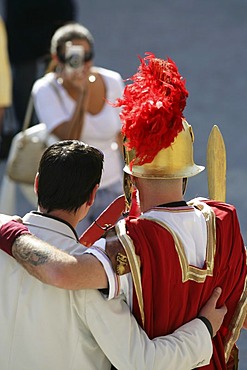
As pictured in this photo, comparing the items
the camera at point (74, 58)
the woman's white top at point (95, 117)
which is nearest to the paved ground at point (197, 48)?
the woman's white top at point (95, 117)

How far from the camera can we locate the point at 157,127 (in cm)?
349

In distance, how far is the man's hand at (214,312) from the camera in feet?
11.7

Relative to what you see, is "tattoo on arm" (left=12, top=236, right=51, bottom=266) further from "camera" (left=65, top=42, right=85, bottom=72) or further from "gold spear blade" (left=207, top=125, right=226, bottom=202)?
"camera" (left=65, top=42, right=85, bottom=72)

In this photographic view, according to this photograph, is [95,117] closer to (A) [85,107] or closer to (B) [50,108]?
(A) [85,107]

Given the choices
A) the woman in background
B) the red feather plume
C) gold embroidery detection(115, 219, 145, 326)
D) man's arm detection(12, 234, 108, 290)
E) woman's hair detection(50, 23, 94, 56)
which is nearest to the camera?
man's arm detection(12, 234, 108, 290)

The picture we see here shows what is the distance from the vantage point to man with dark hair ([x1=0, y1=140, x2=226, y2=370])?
3.37 metres

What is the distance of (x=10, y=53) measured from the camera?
9.30m

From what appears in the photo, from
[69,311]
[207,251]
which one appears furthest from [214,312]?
[69,311]

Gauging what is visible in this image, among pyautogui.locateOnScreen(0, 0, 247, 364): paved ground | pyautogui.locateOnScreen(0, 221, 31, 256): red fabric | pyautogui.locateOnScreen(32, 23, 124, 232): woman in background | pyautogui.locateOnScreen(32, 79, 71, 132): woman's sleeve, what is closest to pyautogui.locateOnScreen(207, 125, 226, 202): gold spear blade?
pyautogui.locateOnScreen(0, 221, 31, 256): red fabric

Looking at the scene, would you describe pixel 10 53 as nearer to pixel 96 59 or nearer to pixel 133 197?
pixel 96 59

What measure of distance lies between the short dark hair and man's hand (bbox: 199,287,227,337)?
56 centimetres

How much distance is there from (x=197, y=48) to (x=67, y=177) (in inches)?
296

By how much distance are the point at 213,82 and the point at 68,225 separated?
6.78 metres

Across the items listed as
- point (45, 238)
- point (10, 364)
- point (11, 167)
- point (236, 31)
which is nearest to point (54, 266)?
point (45, 238)
